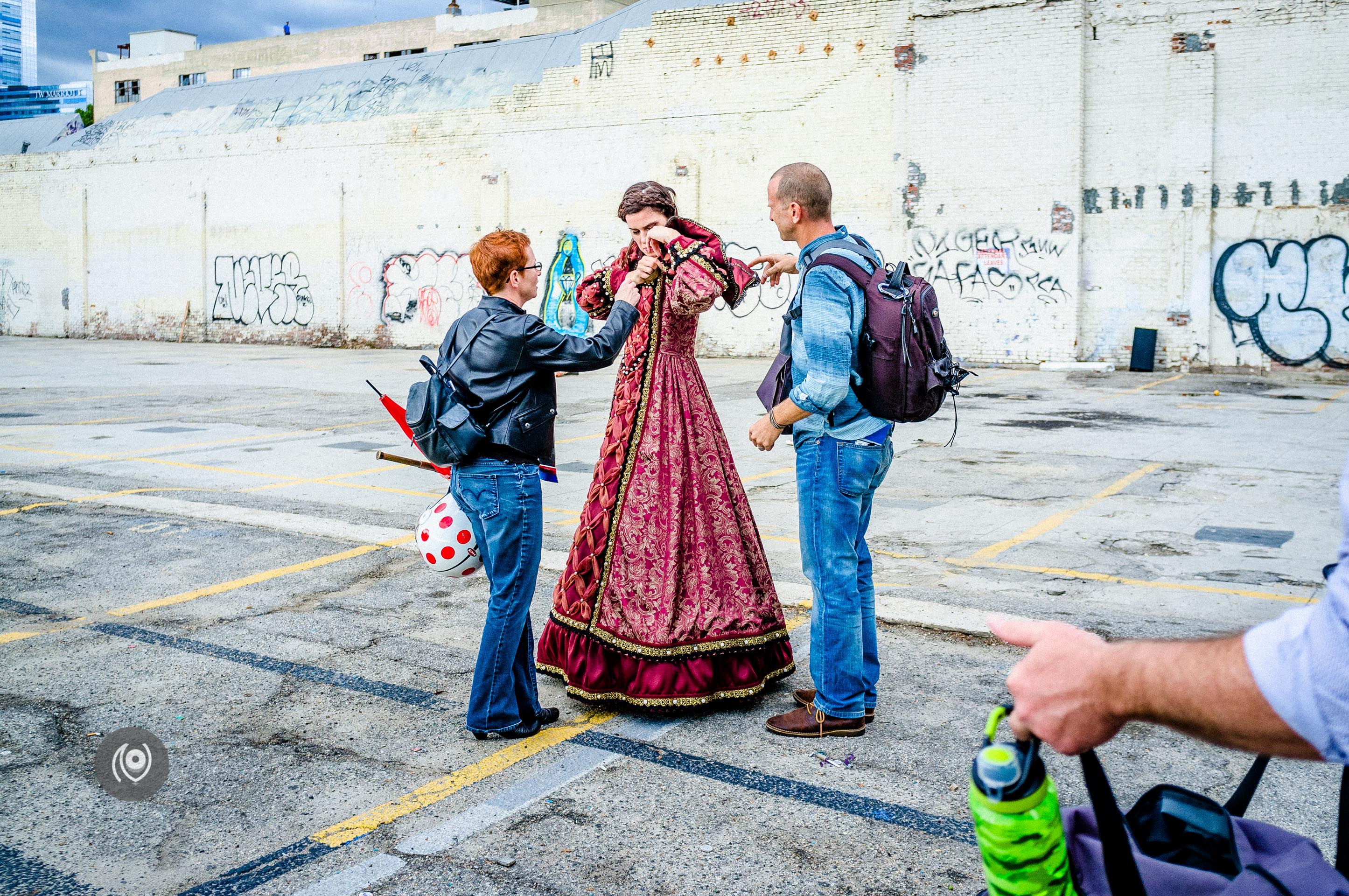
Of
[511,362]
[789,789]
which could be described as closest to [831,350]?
[511,362]

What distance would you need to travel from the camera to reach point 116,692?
4.25 metres

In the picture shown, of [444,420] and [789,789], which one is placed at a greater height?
[444,420]

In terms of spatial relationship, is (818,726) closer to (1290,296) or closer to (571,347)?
(571,347)

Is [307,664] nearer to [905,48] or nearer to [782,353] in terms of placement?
[782,353]

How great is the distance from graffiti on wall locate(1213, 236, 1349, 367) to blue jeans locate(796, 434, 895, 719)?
18013mm

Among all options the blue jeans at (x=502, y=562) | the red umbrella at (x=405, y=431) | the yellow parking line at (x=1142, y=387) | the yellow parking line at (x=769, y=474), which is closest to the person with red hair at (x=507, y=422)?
the blue jeans at (x=502, y=562)

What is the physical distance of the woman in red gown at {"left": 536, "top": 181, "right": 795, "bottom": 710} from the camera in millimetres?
3969

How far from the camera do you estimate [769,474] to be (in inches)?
368

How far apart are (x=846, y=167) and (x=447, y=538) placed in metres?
19.6

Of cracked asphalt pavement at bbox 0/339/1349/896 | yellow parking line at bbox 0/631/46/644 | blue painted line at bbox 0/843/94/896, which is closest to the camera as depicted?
blue painted line at bbox 0/843/94/896

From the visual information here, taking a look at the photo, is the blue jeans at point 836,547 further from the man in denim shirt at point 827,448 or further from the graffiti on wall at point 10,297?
the graffiti on wall at point 10,297

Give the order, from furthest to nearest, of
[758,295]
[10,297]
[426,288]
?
[10,297], [426,288], [758,295]

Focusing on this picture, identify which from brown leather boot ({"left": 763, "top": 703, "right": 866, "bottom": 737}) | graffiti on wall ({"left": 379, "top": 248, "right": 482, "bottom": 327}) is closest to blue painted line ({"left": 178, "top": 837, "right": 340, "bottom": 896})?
brown leather boot ({"left": 763, "top": 703, "right": 866, "bottom": 737})

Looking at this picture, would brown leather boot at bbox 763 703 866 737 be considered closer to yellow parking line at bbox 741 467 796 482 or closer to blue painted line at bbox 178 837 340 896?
blue painted line at bbox 178 837 340 896
